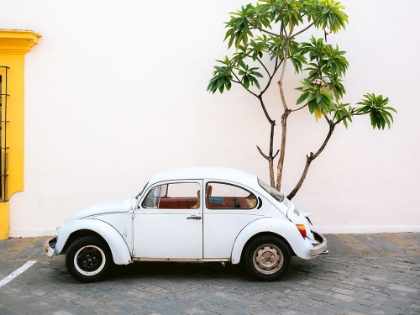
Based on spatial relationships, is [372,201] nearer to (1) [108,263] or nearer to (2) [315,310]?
(2) [315,310]

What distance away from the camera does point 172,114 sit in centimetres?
984

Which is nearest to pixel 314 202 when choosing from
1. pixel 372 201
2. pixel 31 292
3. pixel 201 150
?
pixel 372 201

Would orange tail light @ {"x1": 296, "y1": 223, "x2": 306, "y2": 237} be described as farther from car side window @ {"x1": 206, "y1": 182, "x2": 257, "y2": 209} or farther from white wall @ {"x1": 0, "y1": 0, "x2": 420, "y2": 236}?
white wall @ {"x1": 0, "y1": 0, "x2": 420, "y2": 236}

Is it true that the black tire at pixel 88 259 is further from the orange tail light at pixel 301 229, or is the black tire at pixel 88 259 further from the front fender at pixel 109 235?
the orange tail light at pixel 301 229

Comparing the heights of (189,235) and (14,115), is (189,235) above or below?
below

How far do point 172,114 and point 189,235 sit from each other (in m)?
3.32

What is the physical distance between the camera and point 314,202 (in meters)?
9.96

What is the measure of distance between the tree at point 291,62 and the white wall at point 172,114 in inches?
28.4

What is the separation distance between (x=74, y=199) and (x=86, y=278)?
116 inches

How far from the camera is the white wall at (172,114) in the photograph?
9.74 metres

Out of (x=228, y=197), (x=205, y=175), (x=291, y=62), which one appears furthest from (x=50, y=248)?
(x=291, y=62)

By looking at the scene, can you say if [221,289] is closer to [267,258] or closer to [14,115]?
[267,258]

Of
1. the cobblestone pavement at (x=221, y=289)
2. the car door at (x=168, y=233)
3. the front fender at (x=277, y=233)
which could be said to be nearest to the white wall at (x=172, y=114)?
the cobblestone pavement at (x=221, y=289)

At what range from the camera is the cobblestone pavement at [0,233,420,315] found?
20.2ft
